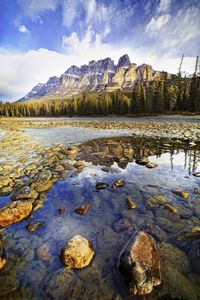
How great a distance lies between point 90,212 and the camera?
16.7 ft

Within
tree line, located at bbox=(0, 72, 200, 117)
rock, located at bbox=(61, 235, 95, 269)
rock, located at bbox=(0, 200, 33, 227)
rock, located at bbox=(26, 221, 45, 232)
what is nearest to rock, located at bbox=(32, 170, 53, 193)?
rock, located at bbox=(0, 200, 33, 227)

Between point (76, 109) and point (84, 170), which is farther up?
point (76, 109)

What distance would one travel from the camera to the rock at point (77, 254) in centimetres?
332

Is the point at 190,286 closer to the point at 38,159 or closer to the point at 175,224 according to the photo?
the point at 175,224

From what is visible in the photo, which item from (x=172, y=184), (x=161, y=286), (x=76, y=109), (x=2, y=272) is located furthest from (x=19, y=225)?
(x=76, y=109)

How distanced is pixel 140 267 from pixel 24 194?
4.36 meters

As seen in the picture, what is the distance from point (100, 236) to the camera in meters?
4.11

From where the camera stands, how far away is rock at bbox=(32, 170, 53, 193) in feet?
20.9

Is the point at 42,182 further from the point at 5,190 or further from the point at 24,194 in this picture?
the point at 5,190

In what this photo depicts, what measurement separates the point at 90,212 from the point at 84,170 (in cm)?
339

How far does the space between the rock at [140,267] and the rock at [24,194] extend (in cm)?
369

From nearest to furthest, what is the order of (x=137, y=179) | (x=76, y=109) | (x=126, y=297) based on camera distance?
1. (x=126, y=297)
2. (x=137, y=179)
3. (x=76, y=109)

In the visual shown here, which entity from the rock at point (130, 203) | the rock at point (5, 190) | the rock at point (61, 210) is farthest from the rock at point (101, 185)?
the rock at point (5, 190)

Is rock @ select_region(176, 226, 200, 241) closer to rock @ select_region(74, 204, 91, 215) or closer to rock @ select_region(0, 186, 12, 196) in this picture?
rock @ select_region(74, 204, 91, 215)
